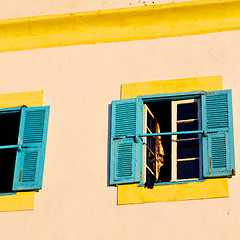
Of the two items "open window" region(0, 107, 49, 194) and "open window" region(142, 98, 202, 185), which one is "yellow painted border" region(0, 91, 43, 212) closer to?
"open window" region(0, 107, 49, 194)

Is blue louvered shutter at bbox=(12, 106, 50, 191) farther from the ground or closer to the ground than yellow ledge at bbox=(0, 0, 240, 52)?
closer to the ground

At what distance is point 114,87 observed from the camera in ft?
34.3

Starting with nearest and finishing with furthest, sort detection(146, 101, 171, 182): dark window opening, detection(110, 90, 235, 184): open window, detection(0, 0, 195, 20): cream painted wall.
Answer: detection(110, 90, 235, 184): open window
detection(146, 101, 171, 182): dark window opening
detection(0, 0, 195, 20): cream painted wall

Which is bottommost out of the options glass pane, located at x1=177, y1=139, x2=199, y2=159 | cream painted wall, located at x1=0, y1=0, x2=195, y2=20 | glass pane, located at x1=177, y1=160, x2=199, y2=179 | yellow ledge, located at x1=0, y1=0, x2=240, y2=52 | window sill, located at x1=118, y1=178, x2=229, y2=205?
window sill, located at x1=118, y1=178, x2=229, y2=205

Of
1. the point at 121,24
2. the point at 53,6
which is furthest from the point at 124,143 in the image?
the point at 53,6

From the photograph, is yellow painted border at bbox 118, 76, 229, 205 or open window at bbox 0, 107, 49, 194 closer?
yellow painted border at bbox 118, 76, 229, 205

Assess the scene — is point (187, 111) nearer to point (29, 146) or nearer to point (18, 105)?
point (29, 146)

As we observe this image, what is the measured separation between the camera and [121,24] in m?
10.8

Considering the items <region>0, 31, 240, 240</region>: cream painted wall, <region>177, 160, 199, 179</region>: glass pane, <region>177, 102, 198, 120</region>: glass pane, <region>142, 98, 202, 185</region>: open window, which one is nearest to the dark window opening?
<region>142, 98, 202, 185</region>: open window

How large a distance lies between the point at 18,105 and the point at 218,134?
2.68 m

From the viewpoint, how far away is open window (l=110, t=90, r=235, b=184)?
9.69 m

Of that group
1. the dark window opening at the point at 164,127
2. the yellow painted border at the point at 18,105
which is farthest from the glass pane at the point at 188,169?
the yellow painted border at the point at 18,105

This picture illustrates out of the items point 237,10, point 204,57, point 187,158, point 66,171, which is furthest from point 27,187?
point 237,10

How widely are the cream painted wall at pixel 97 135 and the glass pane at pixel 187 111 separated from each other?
0.42 meters
